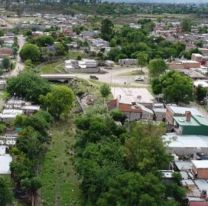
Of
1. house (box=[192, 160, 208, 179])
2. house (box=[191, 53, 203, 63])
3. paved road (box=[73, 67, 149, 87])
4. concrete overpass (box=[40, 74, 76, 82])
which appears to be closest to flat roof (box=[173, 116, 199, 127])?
house (box=[192, 160, 208, 179])

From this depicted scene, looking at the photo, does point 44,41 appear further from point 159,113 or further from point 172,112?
point 172,112

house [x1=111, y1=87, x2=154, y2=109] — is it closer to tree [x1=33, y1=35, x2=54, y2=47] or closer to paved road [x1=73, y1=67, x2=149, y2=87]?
paved road [x1=73, y1=67, x2=149, y2=87]

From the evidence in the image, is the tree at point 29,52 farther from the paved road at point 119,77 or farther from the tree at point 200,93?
the tree at point 200,93

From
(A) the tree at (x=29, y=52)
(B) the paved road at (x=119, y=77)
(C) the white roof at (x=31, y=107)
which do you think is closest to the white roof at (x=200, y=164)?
(C) the white roof at (x=31, y=107)

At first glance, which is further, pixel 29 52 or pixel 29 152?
pixel 29 52

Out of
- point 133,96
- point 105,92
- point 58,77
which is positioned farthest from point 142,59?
point 105,92

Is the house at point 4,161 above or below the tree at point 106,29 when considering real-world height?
above
